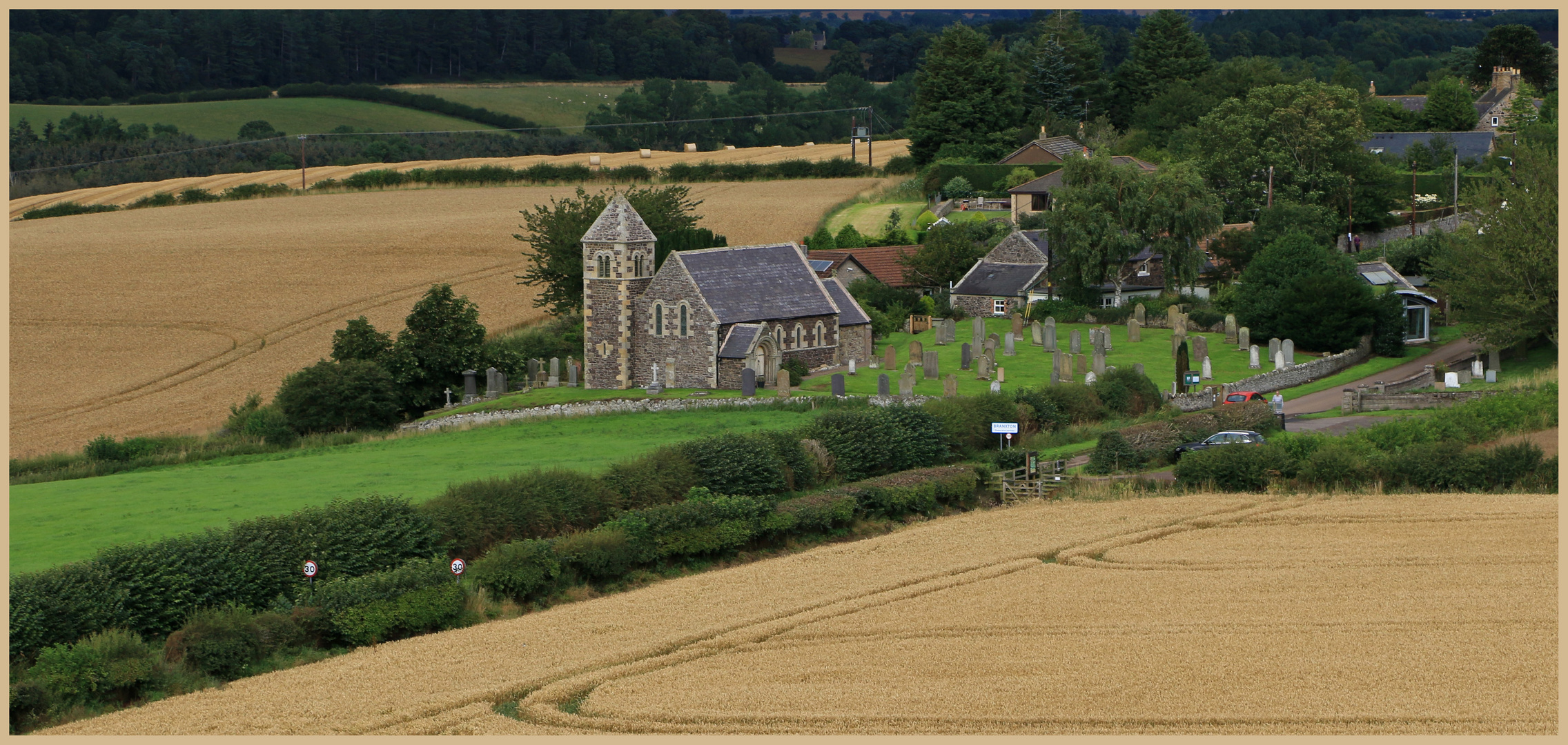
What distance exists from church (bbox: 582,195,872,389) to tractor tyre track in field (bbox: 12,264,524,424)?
653 inches

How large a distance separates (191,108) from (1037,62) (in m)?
68.9

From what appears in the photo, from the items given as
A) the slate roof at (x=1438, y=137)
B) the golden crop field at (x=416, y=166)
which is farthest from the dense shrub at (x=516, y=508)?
the slate roof at (x=1438, y=137)

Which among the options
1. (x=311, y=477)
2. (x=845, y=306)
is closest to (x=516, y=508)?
(x=311, y=477)

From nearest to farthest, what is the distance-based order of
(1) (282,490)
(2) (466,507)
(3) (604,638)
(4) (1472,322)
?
(3) (604,638) < (2) (466,507) < (1) (282,490) < (4) (1472,322)

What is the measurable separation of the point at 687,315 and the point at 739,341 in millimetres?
2184

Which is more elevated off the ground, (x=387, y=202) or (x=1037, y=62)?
(x=1037, y=62)

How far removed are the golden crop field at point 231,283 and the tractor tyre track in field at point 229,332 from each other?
0.42ft

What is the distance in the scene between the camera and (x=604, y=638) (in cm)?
3158

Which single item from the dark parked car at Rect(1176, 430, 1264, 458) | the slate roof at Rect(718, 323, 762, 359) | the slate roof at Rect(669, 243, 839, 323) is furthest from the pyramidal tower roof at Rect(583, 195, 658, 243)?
the dark parked car at Rect(1176, 430, 1264, 458)

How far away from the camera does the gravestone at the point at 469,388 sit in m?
59.1

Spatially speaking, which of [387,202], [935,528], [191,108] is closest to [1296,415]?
[935,528]

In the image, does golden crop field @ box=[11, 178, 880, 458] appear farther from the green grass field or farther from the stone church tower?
the green grass field

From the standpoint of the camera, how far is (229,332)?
245 feet

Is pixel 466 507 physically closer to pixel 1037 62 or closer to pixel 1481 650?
pixel 1481 650
